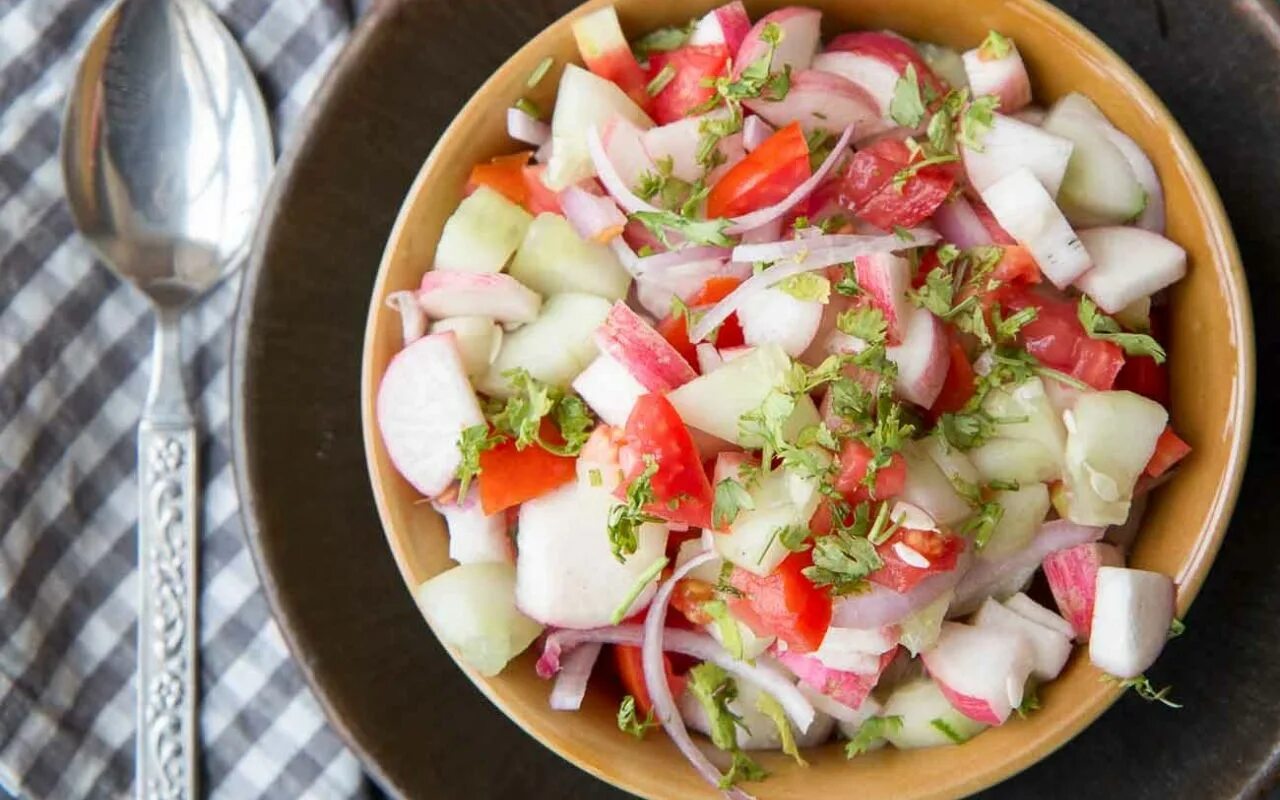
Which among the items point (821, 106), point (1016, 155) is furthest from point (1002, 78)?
point (821, 106)

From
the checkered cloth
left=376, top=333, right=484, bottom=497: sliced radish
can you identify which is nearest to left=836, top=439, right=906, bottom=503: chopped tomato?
left=376, top=333, right=484, bottom=497: sliced radish

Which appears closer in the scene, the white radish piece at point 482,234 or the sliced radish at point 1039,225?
the sliced radish at point 1039,225

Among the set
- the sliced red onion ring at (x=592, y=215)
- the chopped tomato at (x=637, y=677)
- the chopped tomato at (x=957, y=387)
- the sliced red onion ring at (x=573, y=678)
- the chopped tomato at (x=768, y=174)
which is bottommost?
the chopped tomato at (x=637, y=677)

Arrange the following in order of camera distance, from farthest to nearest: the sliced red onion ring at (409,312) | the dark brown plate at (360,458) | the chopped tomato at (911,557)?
the dark brown plate at (360,458) → the sliced red onion ring at (409,312) → the chopped tomato at (911,557)

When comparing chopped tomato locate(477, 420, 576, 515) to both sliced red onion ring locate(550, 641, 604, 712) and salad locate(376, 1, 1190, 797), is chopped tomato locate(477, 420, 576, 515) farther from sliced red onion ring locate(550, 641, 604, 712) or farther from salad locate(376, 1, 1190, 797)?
sliced red onion ring locate(550, 641, 604, 712)

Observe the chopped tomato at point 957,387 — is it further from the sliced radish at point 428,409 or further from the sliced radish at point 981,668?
the sliced radish at point 428,409

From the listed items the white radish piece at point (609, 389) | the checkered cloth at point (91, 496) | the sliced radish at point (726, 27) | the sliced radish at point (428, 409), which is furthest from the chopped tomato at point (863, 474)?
the checkered cloth at point (91, 496)

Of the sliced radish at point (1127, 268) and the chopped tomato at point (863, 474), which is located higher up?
the chopped tomato at point (863, 474)

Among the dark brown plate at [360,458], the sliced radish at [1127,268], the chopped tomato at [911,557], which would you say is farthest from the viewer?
the dark brown plate at [360,458]

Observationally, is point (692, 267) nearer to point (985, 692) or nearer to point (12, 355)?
point (985, 692)

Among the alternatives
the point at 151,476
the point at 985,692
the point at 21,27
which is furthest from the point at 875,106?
the point at 21,27
